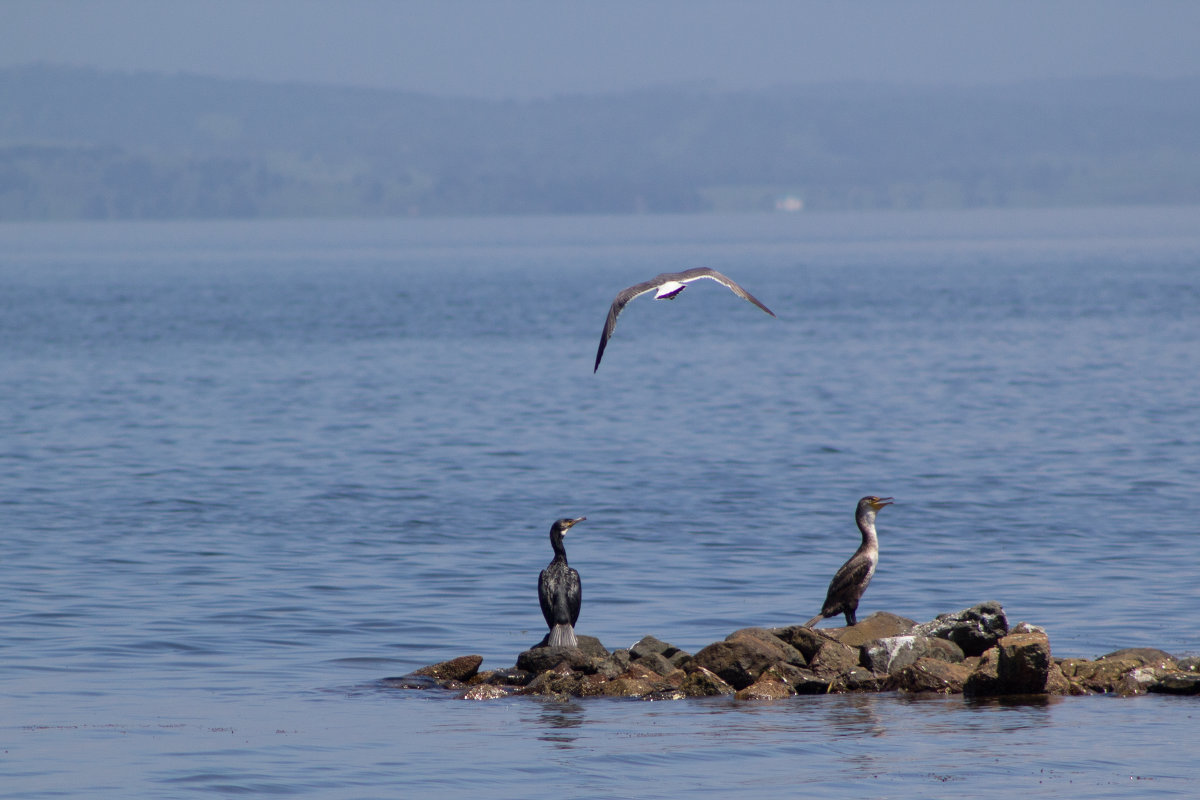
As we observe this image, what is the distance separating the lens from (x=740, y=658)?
1361 centimetres

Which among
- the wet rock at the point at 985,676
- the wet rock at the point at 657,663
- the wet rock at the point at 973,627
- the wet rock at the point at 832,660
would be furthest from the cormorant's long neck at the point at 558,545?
the wet rock at the point at 985,676

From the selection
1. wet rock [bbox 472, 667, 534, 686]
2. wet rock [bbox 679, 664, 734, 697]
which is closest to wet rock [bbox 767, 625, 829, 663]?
wet rock [bbox 679, 664, 734, 697]

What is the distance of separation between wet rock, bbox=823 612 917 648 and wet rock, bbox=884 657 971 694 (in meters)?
0.54

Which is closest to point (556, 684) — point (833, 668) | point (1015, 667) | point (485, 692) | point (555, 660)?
point (555, 660)

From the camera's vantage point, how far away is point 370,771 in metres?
11.4

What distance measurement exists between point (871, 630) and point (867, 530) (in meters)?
0.90

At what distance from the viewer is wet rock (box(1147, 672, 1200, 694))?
13.2 metres

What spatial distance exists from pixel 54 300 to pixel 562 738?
261 feet

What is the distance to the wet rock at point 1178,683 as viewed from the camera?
13.2 meters

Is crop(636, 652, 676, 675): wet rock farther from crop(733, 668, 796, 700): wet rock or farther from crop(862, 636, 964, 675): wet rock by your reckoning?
crop(862, 636, 964, 675): wet rock

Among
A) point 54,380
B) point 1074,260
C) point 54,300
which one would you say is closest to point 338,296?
point 54,300

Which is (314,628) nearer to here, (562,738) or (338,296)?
(562,738)

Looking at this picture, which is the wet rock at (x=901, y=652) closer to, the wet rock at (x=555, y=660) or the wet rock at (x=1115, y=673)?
the wet rock at (x=1115, y=673)

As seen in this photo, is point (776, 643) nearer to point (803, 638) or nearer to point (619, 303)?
point (803, 638)
